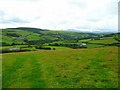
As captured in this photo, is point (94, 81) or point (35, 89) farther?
point (94, 81)

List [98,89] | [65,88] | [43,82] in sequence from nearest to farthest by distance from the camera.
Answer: [98,89] → [65,88] → [43,82]

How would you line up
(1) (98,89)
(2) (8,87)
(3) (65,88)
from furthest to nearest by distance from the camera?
(2) (8,87) < (3) (65,88) < (1) (98,89)

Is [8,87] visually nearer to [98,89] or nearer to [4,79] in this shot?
[4,79]

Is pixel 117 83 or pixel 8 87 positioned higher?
pixel 117 83

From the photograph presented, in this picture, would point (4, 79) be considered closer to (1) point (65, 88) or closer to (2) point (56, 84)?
(2) point (56, 84)

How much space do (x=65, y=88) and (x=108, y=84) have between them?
5.50 meters

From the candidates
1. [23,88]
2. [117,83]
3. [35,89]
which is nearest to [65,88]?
[35,89]

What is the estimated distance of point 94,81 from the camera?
15219 mm

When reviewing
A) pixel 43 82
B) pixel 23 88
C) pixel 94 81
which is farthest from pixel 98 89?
pixel 23 88

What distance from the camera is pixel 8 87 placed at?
14852 millimetres

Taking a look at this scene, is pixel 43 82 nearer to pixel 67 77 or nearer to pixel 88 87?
pixel 67 77

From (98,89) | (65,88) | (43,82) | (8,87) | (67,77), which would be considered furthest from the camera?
(67,77)

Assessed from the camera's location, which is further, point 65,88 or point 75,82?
point 75,82

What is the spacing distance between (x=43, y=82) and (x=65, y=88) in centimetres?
377
